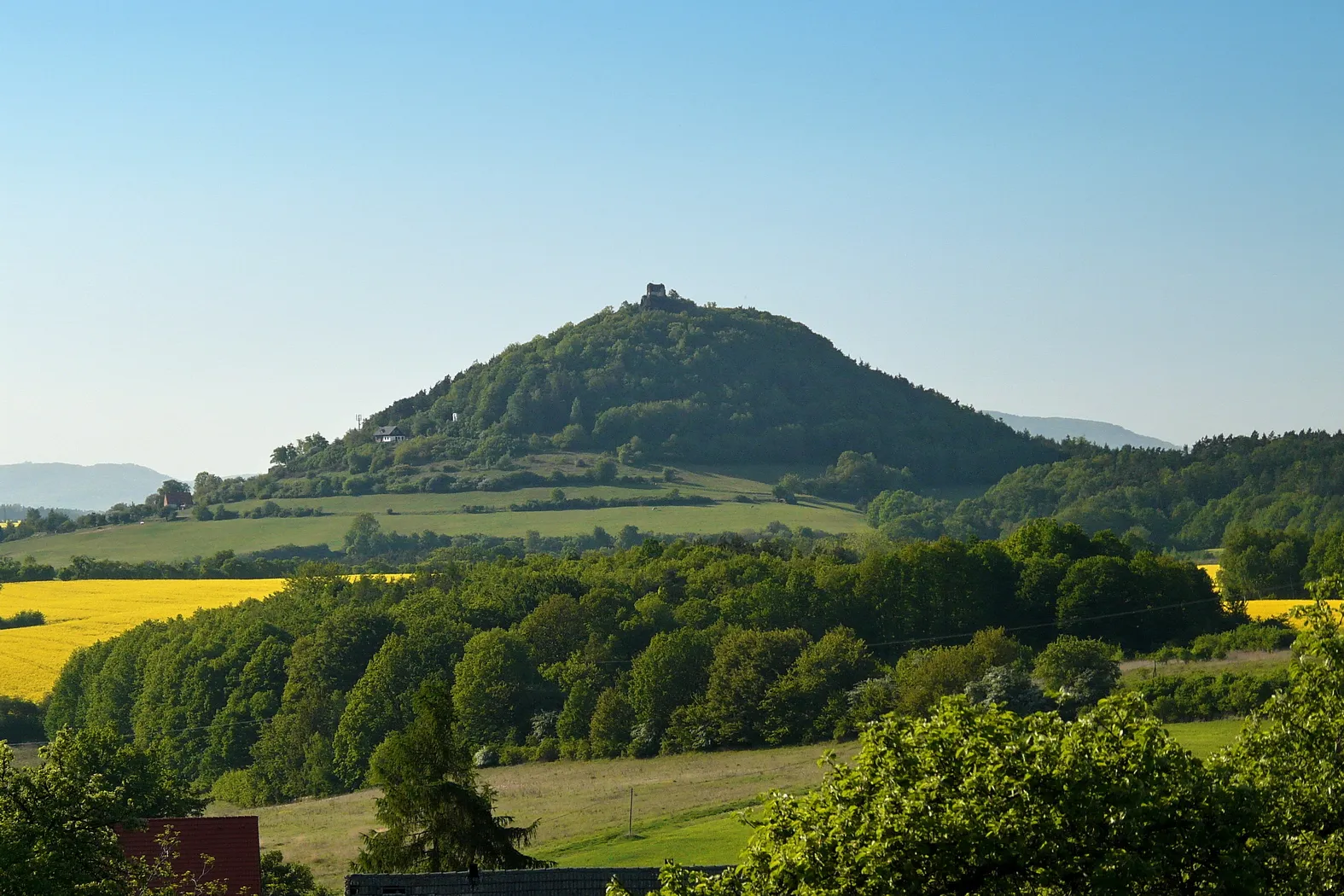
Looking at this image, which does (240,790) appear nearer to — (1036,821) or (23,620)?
(23,620)

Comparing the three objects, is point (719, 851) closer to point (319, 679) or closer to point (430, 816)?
point (430, 816)

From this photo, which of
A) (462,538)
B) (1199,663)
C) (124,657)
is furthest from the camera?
(462,538)

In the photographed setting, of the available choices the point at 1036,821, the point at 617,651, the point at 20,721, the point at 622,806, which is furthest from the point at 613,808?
the point at 20,721

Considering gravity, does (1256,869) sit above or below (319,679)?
above

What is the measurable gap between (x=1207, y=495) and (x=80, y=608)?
406 ft

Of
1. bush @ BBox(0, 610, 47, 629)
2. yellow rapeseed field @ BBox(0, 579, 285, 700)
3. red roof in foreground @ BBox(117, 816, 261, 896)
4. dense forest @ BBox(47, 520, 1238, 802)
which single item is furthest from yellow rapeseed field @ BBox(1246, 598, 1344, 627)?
bush @ BBox(0, 610, 47, 629)

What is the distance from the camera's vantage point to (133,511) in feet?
616

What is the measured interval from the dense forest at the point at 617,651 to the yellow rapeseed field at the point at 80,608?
2.56 meters

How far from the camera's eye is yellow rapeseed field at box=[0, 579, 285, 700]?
294 ft

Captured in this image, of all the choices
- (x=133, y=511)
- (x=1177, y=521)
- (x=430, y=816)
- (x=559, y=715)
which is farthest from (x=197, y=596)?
(x=1177, y=521)

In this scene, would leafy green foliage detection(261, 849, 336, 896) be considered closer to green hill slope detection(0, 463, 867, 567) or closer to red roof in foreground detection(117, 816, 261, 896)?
red roof in foreground detection(117, 816, 261, 896)

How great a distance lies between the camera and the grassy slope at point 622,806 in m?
43.7

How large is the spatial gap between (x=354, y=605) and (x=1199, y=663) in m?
49.6

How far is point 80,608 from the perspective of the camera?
110000 millimetres
